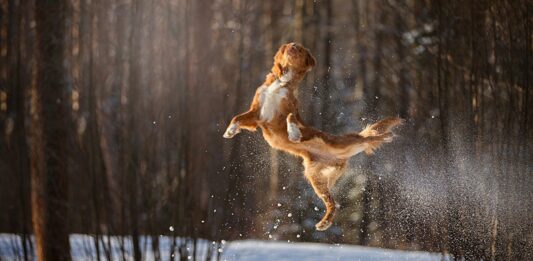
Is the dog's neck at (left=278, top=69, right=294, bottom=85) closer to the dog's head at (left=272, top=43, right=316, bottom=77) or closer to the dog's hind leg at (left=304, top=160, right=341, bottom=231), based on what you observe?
the dog's head at (left=272, top=43, right=316, bottom=77)

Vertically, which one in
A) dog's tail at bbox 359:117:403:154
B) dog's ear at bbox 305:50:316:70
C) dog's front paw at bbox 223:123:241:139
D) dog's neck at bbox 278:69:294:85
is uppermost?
dog's ear at bbox 305:50:316:70

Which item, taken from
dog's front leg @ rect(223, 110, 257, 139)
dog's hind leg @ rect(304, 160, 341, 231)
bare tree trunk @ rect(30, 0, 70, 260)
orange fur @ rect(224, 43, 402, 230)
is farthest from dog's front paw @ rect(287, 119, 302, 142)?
bare tree trunk @ rect(30, 0, 70, 260)

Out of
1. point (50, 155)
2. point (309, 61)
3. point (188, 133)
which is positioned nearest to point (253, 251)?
point (188, 133)

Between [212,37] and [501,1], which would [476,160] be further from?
→ [212,37]

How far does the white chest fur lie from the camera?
538 cm

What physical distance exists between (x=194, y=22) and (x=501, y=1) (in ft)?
8.87

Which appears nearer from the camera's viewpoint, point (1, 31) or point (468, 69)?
point (1, 31)

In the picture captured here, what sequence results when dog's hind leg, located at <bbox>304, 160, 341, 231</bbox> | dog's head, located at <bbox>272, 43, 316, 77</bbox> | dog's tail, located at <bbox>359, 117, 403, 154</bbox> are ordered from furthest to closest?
dog's hind leg, located at <bbox>304, 160, 341, 231</bbox> → dog's tail, located at <bbox>359, 117, 403, 154</bbox> → dog's head, located at <bbox>272, 43, 316, 77</bbox>

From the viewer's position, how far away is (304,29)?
9.93 m

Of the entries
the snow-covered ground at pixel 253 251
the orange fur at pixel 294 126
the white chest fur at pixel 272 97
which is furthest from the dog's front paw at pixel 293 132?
the snow-covered ground at pixel 253 251

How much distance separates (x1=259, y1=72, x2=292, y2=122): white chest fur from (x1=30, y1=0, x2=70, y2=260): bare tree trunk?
1.86m

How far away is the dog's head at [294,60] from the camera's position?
529 centimetres

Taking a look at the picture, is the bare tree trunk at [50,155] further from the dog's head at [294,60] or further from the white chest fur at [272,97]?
the dog's head at [294,60]

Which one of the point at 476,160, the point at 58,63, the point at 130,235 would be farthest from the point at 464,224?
the point at 58,63
